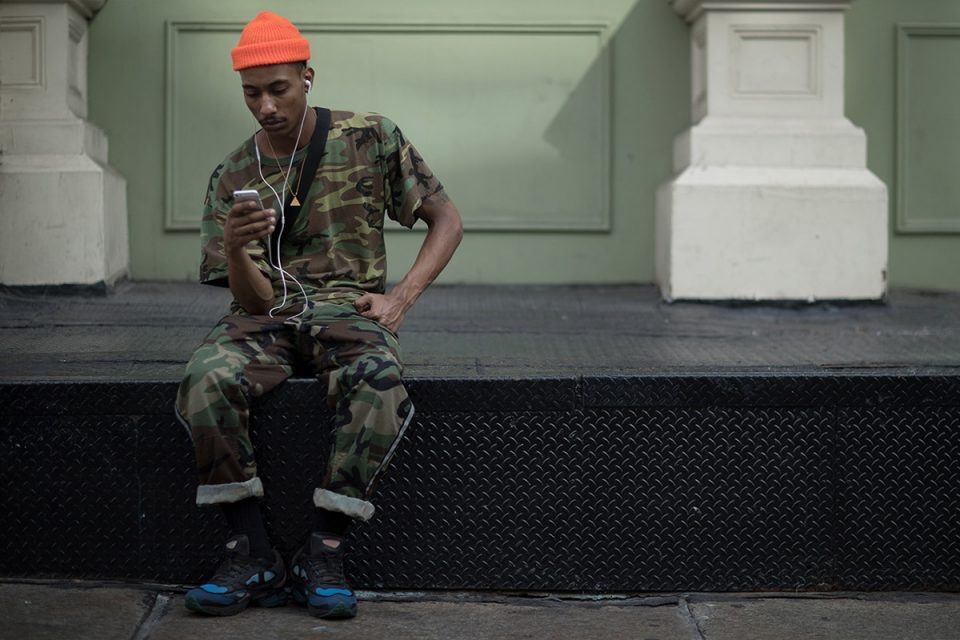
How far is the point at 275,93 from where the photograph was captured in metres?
3.51

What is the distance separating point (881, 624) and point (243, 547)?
1636 millimetres

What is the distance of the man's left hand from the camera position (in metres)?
3.59

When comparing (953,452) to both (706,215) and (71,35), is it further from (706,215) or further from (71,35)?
(71,35)

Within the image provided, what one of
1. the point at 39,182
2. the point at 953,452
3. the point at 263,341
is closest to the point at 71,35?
the point at 39,182

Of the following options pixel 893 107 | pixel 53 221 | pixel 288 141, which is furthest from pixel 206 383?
pixel 893 107

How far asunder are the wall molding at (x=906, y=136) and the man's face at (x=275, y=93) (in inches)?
138

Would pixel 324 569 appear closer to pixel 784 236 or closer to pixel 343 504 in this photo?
pixel 343 504

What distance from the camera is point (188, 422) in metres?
3.32

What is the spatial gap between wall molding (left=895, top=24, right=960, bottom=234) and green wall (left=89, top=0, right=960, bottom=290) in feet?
0.07

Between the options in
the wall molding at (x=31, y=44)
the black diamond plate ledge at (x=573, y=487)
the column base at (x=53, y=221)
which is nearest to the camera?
the black diamond plate ledge at (x=573, y=487)

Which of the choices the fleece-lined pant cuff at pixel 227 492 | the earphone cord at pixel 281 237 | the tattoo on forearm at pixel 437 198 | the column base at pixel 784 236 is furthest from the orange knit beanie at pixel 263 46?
the column base at pixel 784 236

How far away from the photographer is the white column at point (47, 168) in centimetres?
557

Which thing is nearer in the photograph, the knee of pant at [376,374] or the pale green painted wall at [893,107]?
the knee of pant at [376,374]

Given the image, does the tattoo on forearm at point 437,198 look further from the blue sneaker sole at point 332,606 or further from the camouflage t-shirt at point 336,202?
the blue sneaker sole at point 332,606
